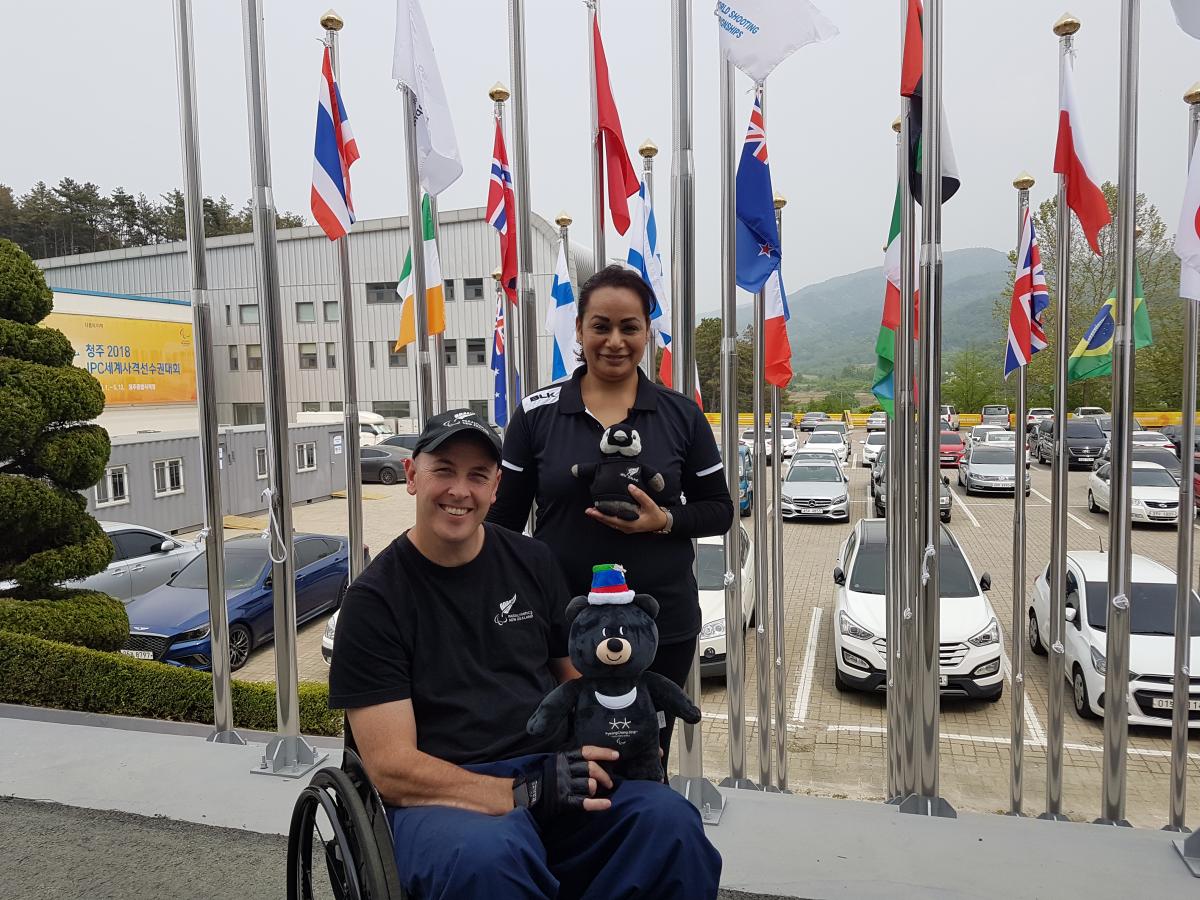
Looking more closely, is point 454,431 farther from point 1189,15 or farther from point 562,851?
point 1189,15

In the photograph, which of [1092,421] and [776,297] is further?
[1092,421]

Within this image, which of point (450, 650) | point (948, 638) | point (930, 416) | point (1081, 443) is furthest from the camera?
point (1081, 443)

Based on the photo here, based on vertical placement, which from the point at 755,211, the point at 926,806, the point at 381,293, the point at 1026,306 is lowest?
the point at 926,806

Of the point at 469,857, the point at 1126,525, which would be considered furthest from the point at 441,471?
the point at 1126,525

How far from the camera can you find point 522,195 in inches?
160

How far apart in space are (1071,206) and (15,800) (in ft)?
18.1

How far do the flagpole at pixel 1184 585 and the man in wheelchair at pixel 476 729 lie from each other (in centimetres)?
280

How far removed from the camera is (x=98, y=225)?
140 feet

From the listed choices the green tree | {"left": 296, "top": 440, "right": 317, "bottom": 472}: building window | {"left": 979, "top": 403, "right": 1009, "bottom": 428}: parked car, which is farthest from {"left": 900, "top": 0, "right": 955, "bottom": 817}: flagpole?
{"left": 979, "top": 403, "right": 1009, "bottom": 428}: parked car

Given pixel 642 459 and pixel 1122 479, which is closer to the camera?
pixel 642 459

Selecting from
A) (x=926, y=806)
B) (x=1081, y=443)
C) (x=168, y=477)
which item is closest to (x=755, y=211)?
(x=926, y=806)

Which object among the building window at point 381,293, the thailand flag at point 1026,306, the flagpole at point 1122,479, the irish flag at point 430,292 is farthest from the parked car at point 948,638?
the building window at point 381,293

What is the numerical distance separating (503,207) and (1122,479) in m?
3.61

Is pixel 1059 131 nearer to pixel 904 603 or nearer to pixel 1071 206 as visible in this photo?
pixel 1071 206
